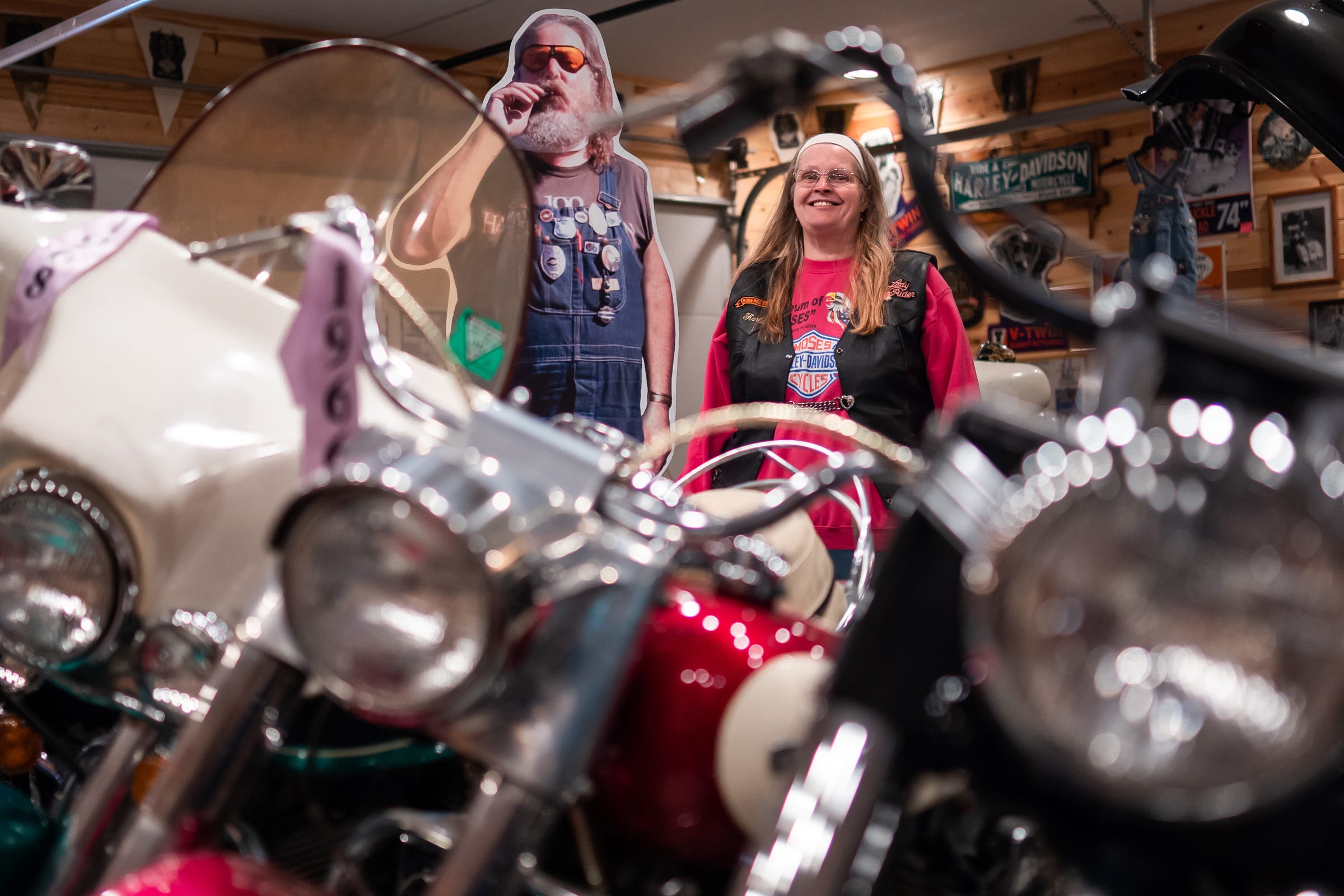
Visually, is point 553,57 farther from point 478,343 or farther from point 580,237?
point 478,343

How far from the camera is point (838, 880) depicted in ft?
1.70

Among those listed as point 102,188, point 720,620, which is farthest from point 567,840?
point 102,188

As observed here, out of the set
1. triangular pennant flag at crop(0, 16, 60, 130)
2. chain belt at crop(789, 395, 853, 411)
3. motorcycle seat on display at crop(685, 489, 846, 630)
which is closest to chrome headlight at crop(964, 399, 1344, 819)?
motorcycle seat on display at crop(685, 489, 846, 630)

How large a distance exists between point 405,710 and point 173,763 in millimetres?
208

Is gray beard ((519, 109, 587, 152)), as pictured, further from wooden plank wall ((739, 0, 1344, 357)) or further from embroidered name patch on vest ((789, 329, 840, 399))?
wooden plank wall ((739, 0, 1344, 357))

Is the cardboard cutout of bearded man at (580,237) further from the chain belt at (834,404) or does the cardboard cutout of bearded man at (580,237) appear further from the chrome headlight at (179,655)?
the chrome headlight at (179,655)

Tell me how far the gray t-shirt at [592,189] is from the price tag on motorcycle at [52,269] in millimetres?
2380

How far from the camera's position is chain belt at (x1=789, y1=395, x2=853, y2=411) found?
2475 mm

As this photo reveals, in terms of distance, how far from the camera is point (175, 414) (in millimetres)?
833

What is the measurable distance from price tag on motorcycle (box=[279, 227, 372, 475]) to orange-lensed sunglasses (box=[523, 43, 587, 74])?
2.90 meters

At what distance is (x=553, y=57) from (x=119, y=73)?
2.98m

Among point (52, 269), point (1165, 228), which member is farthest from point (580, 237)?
point (52, 269)

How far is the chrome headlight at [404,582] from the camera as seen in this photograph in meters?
0.55

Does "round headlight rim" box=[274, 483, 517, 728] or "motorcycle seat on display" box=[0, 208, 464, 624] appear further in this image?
"motorcycle seat on display" box=[0, 208, 464, 624]
